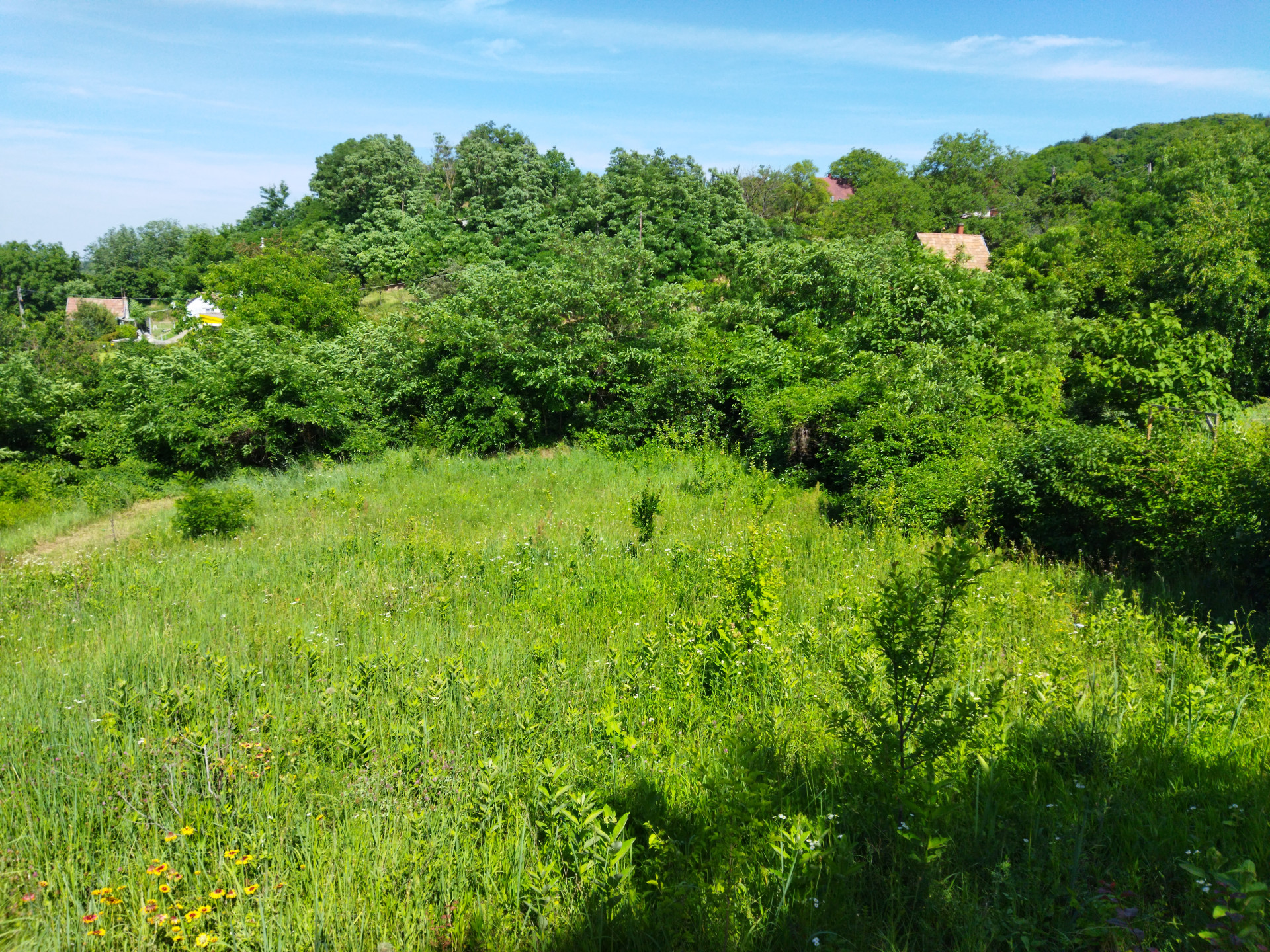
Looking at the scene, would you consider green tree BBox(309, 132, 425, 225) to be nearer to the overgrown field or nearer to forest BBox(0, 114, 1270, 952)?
forest BBox(0, 114, 1270, 952)

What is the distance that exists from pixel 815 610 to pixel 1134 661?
241 cm

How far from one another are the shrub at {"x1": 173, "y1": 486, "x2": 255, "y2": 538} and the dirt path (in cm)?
132

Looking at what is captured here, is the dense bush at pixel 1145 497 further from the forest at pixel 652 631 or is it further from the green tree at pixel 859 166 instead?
the green tree at pixel 859 166

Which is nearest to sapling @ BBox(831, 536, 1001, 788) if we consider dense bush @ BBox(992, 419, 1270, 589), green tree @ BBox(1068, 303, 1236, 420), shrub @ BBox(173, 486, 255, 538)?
dense bush @ BBox(992, 419, 1270, 589)

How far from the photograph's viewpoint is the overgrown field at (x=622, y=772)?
9.86 ft

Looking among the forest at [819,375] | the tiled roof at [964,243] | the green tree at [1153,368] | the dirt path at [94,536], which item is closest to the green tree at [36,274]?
the forest at [819,375]

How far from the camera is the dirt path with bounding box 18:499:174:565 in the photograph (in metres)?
10.6

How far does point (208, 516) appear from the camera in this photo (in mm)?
10688

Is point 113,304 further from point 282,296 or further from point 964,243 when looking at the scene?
point 964,243

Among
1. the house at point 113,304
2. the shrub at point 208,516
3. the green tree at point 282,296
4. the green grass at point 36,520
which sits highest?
the house at point 113,304

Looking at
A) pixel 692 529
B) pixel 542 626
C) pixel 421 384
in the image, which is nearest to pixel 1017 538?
pixel 692 529

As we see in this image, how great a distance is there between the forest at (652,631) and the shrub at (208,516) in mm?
60

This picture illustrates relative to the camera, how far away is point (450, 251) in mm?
45906

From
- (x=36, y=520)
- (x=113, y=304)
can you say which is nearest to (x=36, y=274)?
(x=113, y=304)
